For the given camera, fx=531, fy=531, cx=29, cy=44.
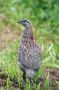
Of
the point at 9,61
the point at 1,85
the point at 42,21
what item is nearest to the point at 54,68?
the point at 9,61

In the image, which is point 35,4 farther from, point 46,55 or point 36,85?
point 36,85

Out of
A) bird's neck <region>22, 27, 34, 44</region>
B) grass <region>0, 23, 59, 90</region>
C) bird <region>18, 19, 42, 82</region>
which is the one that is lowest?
grass <region>0, 23, 59, 90</region>

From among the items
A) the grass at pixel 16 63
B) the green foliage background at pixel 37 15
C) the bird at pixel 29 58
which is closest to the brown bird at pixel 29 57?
the bird at pixel 29 58

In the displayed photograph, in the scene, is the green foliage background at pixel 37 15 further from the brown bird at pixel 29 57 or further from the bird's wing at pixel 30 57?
the bird's wing at pixel 30 57

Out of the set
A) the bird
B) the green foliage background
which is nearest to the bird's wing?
the bird

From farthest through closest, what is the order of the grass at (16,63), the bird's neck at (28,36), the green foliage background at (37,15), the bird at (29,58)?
the green foliage background at (37,15), the bird's neck at (28,36), the grass at (16,63), the bird at (29,58)

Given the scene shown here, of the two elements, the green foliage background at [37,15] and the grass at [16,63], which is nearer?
the grass at [16,63]

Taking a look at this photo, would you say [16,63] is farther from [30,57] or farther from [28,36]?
[30,57]

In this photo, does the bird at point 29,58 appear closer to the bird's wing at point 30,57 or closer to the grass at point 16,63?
the bird's wing at point 30,57

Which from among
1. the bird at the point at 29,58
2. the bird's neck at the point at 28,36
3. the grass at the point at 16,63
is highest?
the bird's neck at the point at 28,36

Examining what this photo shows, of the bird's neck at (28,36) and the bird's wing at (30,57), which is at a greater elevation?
the bird's neck at (28,36)

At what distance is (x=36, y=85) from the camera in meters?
7.96

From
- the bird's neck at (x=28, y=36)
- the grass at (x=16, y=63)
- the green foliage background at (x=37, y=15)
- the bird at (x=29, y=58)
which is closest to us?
the bird at (x=29, y=58)

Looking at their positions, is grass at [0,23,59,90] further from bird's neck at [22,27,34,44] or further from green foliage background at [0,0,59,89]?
green foliage background at [0,0,59,89]
